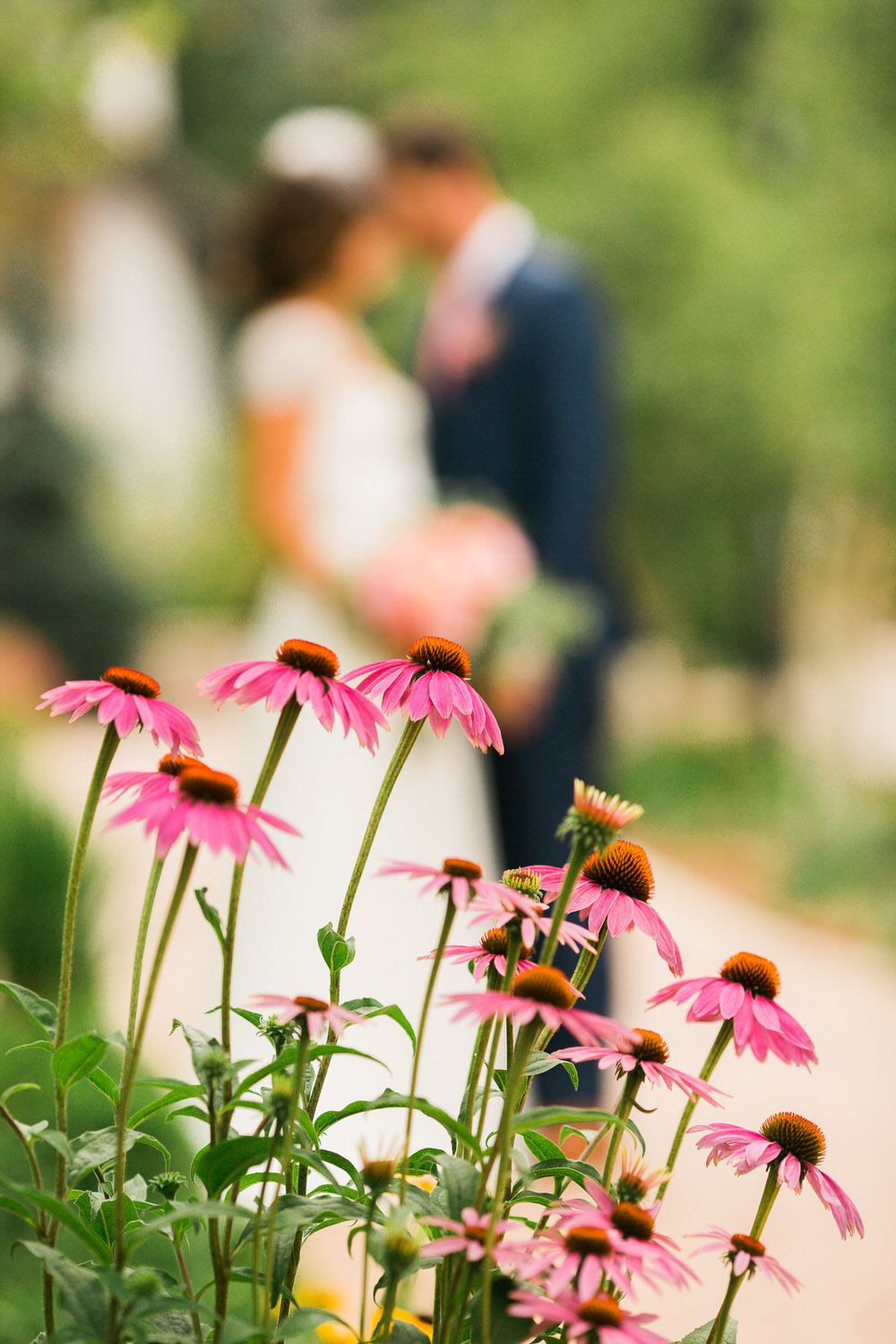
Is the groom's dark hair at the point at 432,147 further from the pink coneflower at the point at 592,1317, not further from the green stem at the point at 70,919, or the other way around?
the pink coneflower at the point at 592,1317

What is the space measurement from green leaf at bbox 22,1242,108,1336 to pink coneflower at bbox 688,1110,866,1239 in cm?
22

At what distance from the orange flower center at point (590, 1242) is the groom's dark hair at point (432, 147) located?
2664 mm

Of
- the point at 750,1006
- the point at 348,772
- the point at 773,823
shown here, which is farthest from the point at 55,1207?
the point at 773,823

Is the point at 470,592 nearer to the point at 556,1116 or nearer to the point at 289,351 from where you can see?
the point at 289,351

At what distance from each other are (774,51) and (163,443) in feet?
19.0

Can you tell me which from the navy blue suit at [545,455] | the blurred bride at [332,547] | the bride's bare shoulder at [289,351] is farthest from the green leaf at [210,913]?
the bride's bare shoulder at [289,351]

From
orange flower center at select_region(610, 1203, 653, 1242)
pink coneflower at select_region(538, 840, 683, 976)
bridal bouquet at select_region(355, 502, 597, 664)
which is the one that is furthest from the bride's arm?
orange flower center at select_region(610, 1203, 653, 1242)

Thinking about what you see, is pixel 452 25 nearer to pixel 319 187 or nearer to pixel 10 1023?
pixel 319 187

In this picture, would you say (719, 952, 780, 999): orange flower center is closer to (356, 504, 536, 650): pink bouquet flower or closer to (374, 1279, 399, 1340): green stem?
(374, 1279, 399, 1340): green stem

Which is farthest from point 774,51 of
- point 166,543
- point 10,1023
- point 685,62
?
point 10,1023

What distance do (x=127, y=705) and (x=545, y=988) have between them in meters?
0.18

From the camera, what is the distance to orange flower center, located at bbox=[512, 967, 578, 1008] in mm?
417

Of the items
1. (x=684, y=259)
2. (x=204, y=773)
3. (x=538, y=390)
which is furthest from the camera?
(x=684, y=259)

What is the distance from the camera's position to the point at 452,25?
9859 mm
